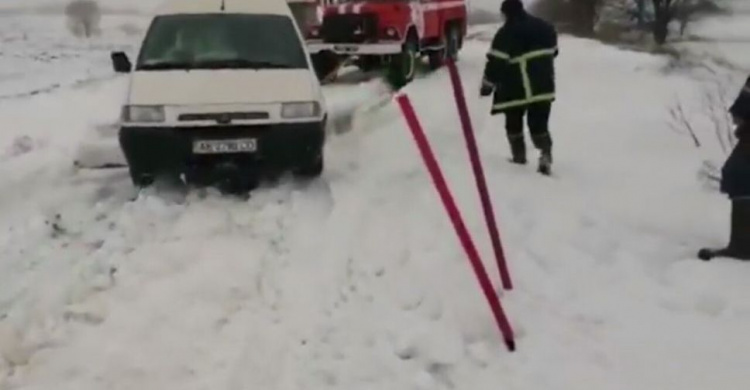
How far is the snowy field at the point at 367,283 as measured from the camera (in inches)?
189

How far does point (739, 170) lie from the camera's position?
21.5 ft

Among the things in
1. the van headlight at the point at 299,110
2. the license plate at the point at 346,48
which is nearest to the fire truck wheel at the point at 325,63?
the license plate at the point at 346,48

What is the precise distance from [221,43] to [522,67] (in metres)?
2.79

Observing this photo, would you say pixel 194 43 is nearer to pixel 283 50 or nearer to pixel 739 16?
pixel 283 50

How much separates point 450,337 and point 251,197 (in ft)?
11.3

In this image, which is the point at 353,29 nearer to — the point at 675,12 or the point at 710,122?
the point at 710,122

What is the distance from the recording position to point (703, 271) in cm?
630

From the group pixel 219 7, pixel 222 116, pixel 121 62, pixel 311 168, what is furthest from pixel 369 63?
pixel 222 116

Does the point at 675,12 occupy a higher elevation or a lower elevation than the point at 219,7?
lower

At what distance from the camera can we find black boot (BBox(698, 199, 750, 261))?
654 centimetres

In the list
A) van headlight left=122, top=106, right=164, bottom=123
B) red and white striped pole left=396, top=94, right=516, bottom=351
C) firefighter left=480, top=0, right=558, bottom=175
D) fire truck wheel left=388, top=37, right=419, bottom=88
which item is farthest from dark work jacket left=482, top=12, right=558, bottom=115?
fire truck wheel left=388, top=37, right=419, bottom=88

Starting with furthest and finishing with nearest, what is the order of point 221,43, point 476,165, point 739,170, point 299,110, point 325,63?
point 325,63
point 221,43
point 299,110
point 739,170
point 476,165

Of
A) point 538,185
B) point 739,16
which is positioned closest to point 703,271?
point 538,185

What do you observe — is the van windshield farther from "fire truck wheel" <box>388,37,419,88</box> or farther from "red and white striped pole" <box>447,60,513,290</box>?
"fire truck wheel" <box>388,37,419,88</box>
